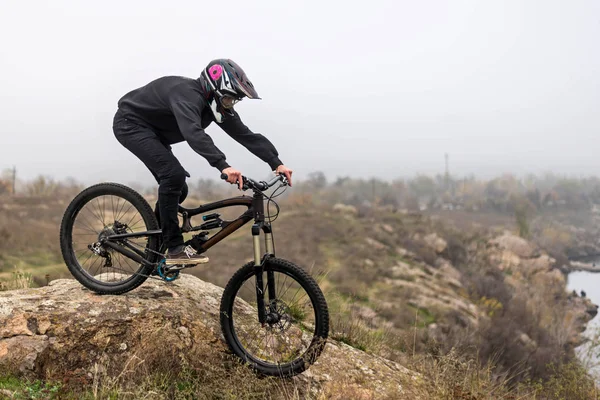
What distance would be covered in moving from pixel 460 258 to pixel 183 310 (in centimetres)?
6322

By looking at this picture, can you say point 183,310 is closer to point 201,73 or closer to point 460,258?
point 201,73

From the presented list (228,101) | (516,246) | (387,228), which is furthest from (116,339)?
(516,246)

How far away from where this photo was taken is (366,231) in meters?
65.9

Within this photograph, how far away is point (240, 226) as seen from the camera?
475 centimetres

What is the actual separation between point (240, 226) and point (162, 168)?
1029mm

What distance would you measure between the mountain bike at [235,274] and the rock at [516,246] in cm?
7542

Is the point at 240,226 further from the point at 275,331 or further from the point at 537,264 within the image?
the point at 537,264

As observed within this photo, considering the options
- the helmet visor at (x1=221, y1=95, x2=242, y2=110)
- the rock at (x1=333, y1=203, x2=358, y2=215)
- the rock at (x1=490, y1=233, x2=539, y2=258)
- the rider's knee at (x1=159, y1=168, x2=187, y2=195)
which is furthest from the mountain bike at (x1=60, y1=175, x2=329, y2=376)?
the rock at (x1=490, y1=233, x2=539, y2=258)

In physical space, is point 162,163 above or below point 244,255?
above

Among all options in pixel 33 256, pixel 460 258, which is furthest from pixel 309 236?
pixel 33 256

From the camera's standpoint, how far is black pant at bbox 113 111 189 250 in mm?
4824

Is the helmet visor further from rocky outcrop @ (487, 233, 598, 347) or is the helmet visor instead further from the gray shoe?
rocky outcrop @ (487, 233, 598, 347)

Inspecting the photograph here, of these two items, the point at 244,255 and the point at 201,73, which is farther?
the point at 244,255

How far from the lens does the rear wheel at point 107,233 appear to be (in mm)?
5148
